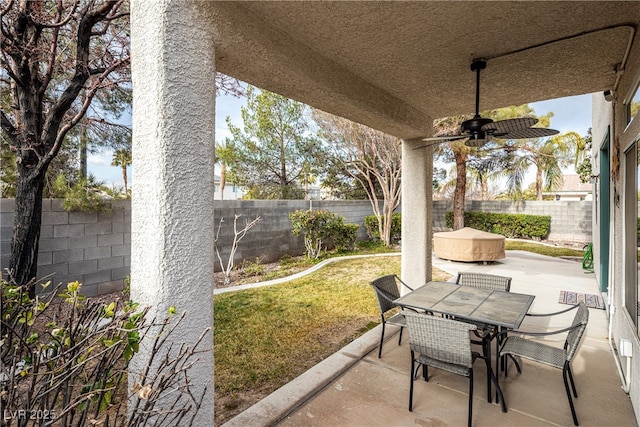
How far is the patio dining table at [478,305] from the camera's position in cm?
281

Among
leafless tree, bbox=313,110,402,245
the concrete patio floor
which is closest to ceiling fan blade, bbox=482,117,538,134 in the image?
the concrete patio floor

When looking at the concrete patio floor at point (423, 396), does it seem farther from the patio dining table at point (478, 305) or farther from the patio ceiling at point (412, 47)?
the patio ceiling at point (412, 47)

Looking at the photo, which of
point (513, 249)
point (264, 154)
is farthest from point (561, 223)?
point (264, 154)

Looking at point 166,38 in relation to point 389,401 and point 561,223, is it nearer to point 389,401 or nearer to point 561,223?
point 389,401

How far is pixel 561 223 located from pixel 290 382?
14.3 meters

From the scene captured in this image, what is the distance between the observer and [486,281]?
163 inches

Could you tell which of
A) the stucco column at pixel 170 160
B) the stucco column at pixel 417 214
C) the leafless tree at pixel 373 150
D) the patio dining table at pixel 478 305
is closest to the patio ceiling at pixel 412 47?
the stucco column at pixel 170 160

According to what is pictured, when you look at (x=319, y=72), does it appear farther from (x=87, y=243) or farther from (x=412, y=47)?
(x=87, y=243)

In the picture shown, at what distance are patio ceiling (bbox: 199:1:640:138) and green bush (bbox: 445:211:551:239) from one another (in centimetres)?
1130

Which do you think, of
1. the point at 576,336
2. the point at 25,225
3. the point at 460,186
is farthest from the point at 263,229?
the point at 460,186

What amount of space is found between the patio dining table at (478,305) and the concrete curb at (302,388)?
0.80m

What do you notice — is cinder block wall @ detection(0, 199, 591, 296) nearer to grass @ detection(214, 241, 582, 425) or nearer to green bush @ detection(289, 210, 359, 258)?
green bush @ detection(289, 210, 359, 258)

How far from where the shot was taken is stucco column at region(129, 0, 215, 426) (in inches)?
70.7

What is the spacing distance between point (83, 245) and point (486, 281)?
6.00 metres
